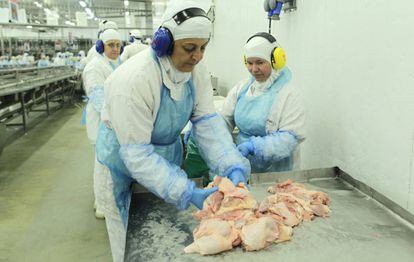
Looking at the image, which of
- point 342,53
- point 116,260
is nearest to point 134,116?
point 116,260

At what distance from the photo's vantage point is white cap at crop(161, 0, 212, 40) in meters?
1.33

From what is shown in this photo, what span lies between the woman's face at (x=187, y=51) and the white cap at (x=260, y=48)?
70cm

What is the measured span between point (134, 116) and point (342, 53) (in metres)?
1.25

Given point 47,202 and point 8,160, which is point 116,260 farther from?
point 8,160

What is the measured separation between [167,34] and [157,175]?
537mm

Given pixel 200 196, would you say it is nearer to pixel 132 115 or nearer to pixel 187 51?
pixel 132 115

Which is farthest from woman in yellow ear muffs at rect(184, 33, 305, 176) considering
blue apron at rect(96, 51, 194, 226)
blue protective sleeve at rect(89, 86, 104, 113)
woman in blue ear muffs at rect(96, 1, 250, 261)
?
blue protective sleeve at rect(89, 86, 104, 113)

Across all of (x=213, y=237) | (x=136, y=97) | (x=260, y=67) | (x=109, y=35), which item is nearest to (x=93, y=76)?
(x=109, y=35)

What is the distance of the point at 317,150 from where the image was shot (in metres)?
2.36

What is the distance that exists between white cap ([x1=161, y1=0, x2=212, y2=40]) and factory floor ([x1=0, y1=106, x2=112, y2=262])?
1963mm

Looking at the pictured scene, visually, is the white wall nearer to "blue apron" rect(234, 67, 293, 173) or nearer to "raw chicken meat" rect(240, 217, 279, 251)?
"blue apron" rect(234, 67, 293, 173)

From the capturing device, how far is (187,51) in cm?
140

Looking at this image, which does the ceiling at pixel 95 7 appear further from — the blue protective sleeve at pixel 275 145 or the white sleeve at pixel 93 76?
the blue protective sleeve at pixel 275 145

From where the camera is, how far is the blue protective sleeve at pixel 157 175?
1.35m
